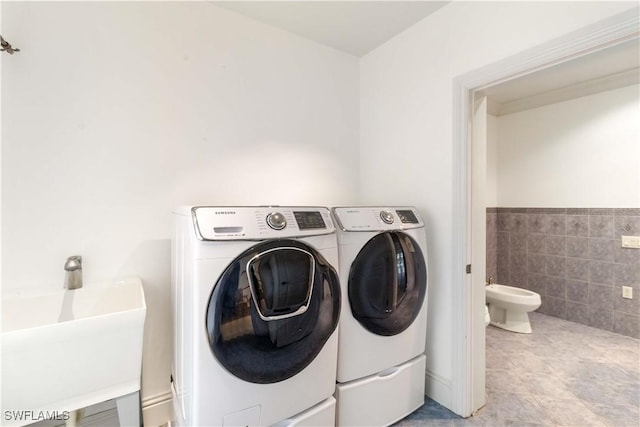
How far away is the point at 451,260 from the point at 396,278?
423 mm

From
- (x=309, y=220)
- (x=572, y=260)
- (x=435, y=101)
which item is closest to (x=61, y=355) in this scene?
(x=309, y=220)

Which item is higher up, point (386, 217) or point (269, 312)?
point (386, 217)

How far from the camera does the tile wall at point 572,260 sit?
2.76 m

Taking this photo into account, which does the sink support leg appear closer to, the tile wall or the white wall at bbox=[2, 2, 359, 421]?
the white wall at bbox=[2, 2, 359, 421]

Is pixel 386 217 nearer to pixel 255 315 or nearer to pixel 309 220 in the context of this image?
pixel 309 220

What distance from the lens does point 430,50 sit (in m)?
1.86

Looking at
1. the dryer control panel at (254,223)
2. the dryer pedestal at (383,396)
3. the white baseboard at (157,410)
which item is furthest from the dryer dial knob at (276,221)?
the white baseboard at (157,410)

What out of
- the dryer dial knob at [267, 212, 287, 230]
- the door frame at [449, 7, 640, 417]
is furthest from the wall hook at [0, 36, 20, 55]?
the door frame at [449, 7, 640, 417]

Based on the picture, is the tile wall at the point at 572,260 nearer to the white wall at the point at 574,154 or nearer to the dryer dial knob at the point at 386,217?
the white wall at the point at 574,154

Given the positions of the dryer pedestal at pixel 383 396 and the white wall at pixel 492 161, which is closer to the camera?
the dryer pedestal at pixel 383 396

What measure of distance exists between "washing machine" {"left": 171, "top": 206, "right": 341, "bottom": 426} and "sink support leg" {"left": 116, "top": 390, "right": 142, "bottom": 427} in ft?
0.58

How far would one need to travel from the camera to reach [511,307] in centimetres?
288

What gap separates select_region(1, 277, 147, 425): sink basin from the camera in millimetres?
946

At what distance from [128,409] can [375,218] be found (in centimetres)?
140
